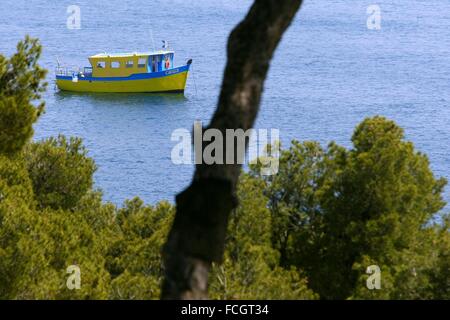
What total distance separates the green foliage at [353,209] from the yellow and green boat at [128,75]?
158 ft

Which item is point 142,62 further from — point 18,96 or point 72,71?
point 18,96

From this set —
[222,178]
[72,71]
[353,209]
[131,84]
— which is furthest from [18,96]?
[131,84]

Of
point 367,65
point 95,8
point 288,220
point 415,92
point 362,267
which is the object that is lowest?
point 362,267

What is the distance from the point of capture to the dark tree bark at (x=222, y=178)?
6.75 metres

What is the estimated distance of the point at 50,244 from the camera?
1911 centimetres

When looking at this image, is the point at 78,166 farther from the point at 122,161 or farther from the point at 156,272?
the point at 122,161

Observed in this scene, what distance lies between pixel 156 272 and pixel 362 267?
3.73 m

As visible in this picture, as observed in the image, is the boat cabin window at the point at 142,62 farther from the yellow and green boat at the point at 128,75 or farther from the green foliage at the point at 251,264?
the green foliage at the point at 251,264

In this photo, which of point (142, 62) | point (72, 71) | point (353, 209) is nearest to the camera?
point (353, 209)

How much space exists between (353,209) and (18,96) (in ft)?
24.5

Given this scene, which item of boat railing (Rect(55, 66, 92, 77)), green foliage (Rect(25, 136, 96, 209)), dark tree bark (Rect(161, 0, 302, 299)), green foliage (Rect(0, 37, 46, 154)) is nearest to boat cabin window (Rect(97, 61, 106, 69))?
boat railing (Rect(55, 66, 92, 77))

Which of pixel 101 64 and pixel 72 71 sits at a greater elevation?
pixel 101 64

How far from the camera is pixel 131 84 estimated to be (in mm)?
70938
